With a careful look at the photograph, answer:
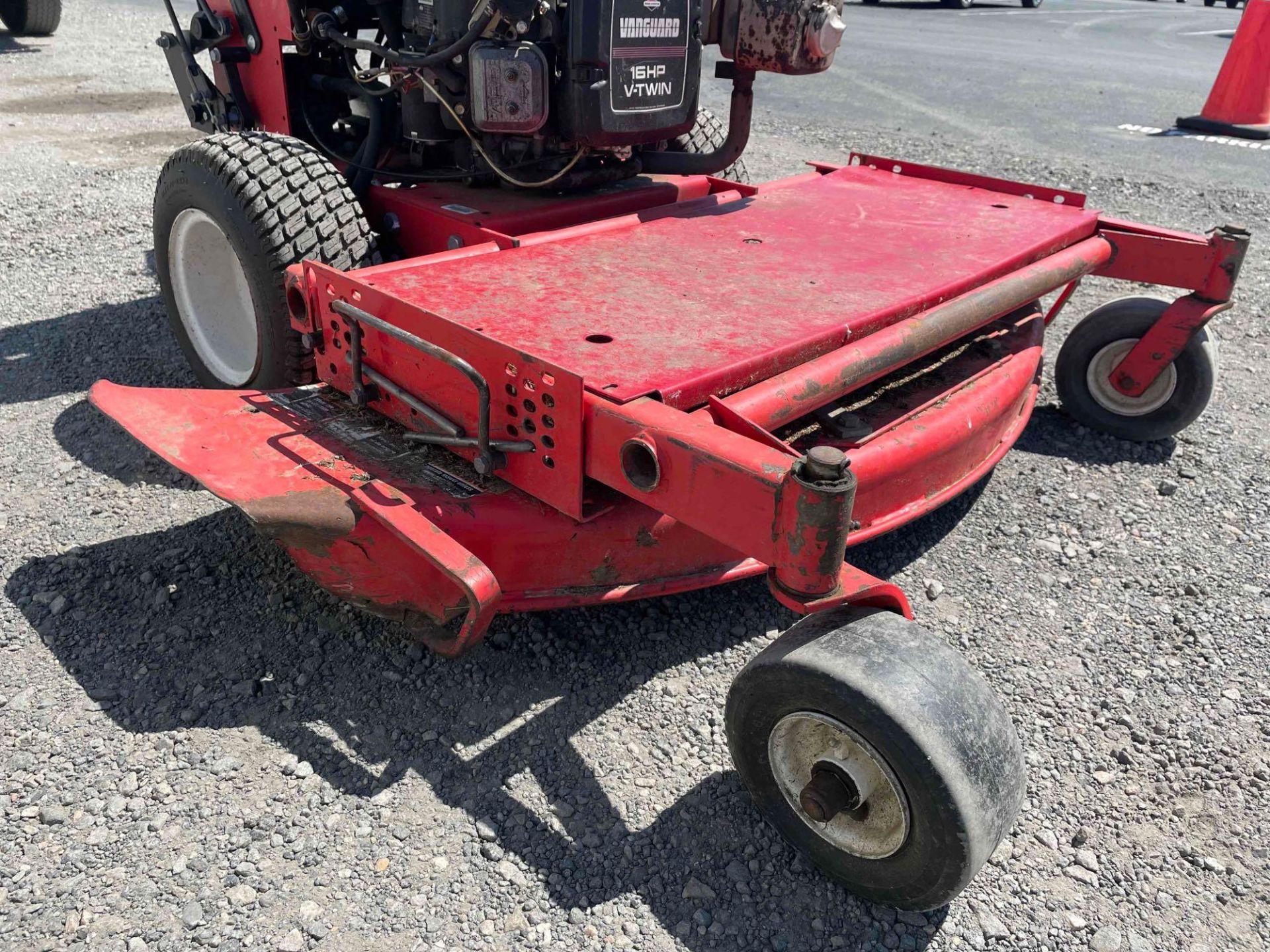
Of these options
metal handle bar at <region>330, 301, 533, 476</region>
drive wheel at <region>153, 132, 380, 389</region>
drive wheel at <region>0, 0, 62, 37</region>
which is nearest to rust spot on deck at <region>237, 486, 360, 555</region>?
metal handle bar at <region>330, 301, 533, 476</region>

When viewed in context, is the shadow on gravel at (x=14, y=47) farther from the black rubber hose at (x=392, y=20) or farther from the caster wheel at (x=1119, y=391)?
the caster wheel at (x=1119, y=391)

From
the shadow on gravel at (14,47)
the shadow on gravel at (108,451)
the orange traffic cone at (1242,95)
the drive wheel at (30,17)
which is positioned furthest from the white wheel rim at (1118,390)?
the drive wheel at (30,17)

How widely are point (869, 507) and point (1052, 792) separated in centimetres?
77

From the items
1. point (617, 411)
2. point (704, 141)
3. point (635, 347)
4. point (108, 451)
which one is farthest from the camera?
point (704, 141)

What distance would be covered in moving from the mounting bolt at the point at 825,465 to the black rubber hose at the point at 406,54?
191 cm

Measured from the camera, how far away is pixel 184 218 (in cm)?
339

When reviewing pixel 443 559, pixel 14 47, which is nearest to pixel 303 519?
pixel 443 559

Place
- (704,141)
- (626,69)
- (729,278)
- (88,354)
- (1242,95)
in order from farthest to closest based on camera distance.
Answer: (1242,95) < (704,141) < (88,354) < (626,69) < (729,278)

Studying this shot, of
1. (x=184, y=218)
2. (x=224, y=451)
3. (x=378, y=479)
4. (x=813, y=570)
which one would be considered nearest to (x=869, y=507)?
(x=813, y=570)

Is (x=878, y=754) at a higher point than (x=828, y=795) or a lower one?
Answer: higher

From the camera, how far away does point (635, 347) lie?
2.35m

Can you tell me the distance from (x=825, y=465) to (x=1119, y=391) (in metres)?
2.54

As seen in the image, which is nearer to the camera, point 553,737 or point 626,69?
point 553,737

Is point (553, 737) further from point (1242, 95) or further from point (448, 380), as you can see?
point (1242, 95)
